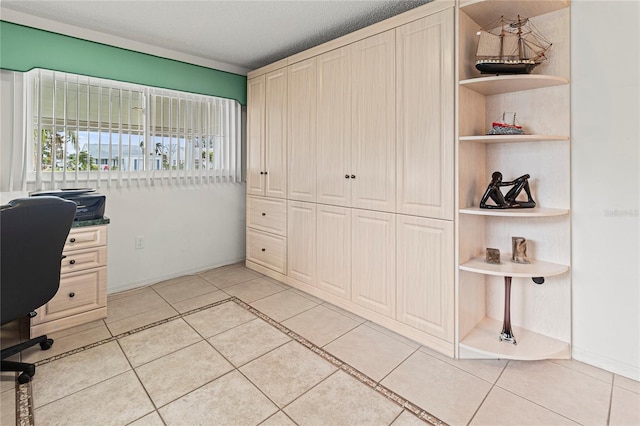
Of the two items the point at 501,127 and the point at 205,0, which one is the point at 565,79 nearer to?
the point at 501,127

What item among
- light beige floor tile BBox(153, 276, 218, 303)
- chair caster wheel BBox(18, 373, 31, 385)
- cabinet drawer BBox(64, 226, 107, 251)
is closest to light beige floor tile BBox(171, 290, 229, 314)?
light beige floor tile BBox(153, 276, 218, 303)

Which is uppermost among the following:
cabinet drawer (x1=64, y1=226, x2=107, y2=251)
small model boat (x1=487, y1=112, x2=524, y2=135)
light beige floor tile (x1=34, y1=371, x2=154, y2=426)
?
small model boat (x1=487, y1=112, x2=524, y2=135)

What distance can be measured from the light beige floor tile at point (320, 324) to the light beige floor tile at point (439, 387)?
56 centimetres

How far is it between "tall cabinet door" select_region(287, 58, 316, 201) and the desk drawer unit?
1685mm

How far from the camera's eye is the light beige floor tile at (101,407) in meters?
1.58

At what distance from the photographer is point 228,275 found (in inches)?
146

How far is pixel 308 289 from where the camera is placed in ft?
10.4

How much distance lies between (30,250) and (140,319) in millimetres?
1105

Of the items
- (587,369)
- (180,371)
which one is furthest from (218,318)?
(587,369)

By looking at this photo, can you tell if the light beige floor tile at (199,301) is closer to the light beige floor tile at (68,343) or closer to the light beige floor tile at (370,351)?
the light beige floor tile at (68,343)

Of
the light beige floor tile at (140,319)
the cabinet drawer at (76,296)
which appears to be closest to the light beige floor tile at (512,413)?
the light beige floor tile at (140,319)

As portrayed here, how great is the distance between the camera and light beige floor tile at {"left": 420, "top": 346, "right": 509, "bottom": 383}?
1.95m

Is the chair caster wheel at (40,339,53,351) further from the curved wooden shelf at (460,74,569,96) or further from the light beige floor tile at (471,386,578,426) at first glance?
the curved wooden shelf at (460,74,569,96)

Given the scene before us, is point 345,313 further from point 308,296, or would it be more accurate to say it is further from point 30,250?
point 30,250
